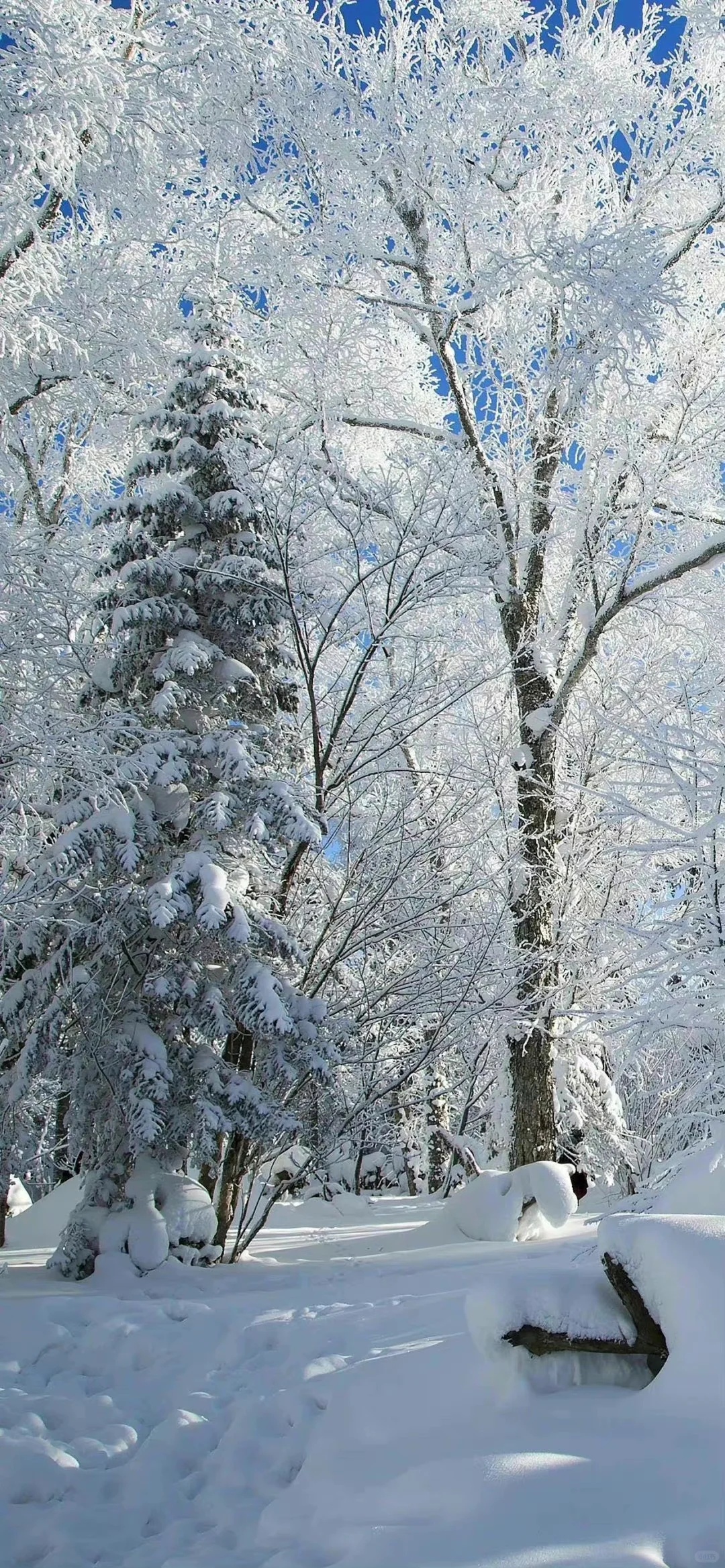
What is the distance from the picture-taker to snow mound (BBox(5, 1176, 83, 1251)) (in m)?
9.99

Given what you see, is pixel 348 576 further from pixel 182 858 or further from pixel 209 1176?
pixel 209 1176

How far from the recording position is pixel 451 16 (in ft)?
32.0

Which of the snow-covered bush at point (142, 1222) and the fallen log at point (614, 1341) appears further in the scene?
the snow-covered bush at point (142, 1222)

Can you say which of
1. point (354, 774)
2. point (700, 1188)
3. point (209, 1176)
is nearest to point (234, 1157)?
point (209, 1176)

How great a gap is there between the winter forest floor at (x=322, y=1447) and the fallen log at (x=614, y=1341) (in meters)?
0.07

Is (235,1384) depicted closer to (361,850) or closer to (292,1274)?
(292,1274)

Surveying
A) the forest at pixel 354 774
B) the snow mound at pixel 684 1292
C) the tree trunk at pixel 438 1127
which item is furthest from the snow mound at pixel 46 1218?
the snow mound at pixel 684 1292

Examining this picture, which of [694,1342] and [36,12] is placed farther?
[36,12]

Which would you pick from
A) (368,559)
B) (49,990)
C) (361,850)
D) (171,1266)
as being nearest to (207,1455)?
(171,1266)

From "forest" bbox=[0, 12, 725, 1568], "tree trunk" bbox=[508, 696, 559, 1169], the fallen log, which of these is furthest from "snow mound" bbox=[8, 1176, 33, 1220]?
the fallen log

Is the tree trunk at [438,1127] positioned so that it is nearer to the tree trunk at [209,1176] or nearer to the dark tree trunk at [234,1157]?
the dark tree trunk at [234,1157]

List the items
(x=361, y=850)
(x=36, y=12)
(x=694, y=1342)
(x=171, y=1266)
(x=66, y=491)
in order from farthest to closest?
(x=66, y=491) → (x=361, y=850) → (x=171, y=1266) → (x=36, y=12) → (x=694, y=1342)

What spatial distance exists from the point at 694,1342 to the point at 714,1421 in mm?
235

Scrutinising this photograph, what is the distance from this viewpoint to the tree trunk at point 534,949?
29.2ft
